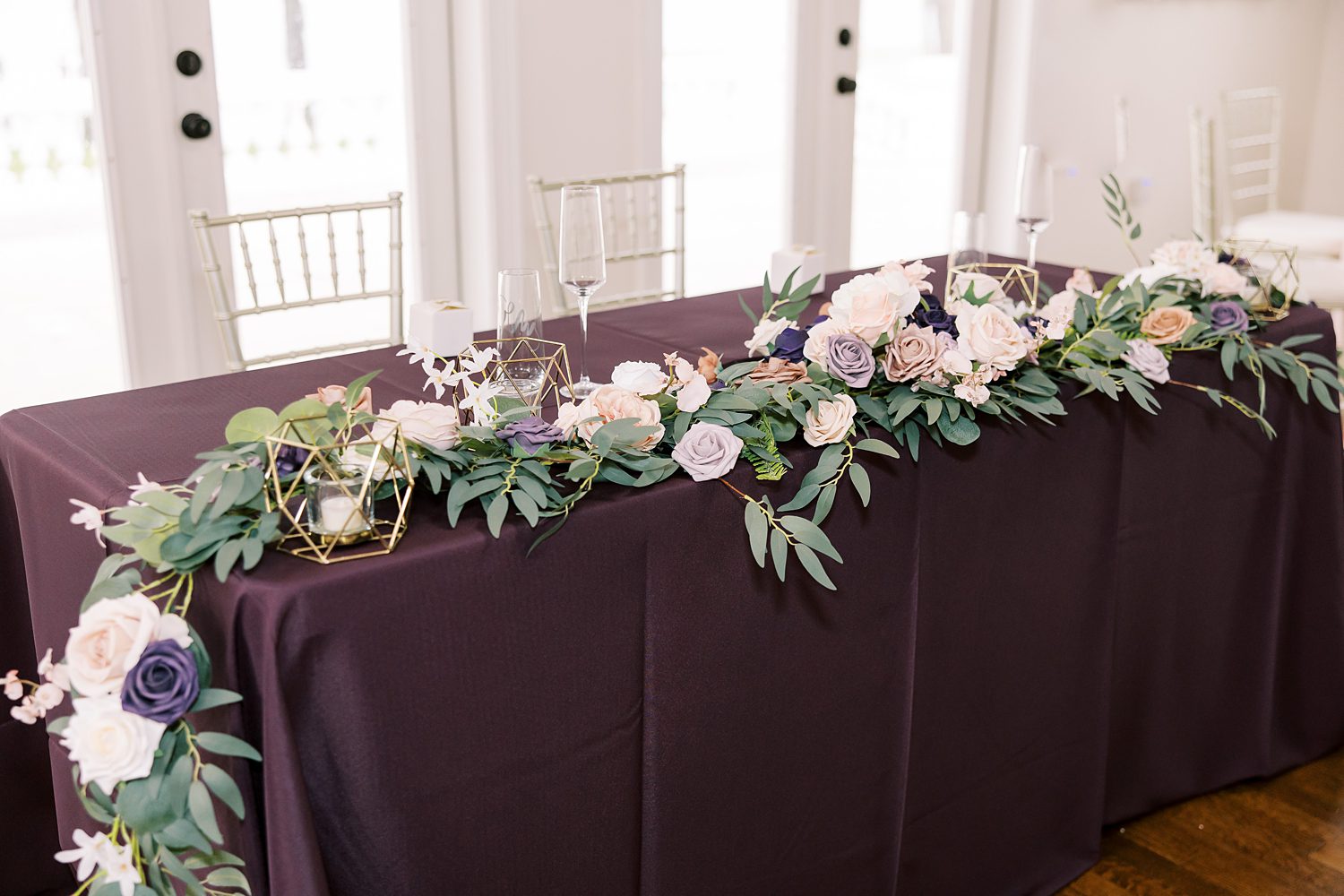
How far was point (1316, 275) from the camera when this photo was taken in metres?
4.15

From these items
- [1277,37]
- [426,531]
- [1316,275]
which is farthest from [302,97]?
[1277,37]

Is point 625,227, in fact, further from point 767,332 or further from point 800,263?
point 767,332

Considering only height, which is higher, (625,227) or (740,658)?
(625,227)

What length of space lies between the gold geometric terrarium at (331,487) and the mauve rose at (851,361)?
1.70 ft

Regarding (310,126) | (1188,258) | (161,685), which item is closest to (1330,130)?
(1188,258)

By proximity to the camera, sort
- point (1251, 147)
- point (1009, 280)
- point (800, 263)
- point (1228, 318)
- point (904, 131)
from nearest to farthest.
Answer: point (1228, 318), point (1009, 280), point (800, 263), point (904, 131), point (1251, 147)

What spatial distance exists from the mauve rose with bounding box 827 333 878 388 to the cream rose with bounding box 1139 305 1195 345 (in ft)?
1.80

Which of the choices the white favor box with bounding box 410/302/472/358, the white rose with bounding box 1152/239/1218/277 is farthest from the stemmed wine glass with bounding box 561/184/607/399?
the white rose with bounding box 1152/239/1218/277

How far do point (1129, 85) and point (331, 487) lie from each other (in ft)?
14.2

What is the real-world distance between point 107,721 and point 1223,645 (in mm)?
1652

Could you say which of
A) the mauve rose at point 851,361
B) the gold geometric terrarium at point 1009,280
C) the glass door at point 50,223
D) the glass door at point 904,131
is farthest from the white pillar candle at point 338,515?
the glass door at point 904,131

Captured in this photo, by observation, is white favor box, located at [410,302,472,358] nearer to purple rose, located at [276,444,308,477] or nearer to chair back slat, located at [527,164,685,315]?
purple rose, located at [276,444,308,477]

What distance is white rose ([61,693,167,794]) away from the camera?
0.96 m

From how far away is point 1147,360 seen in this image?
1.68 m
